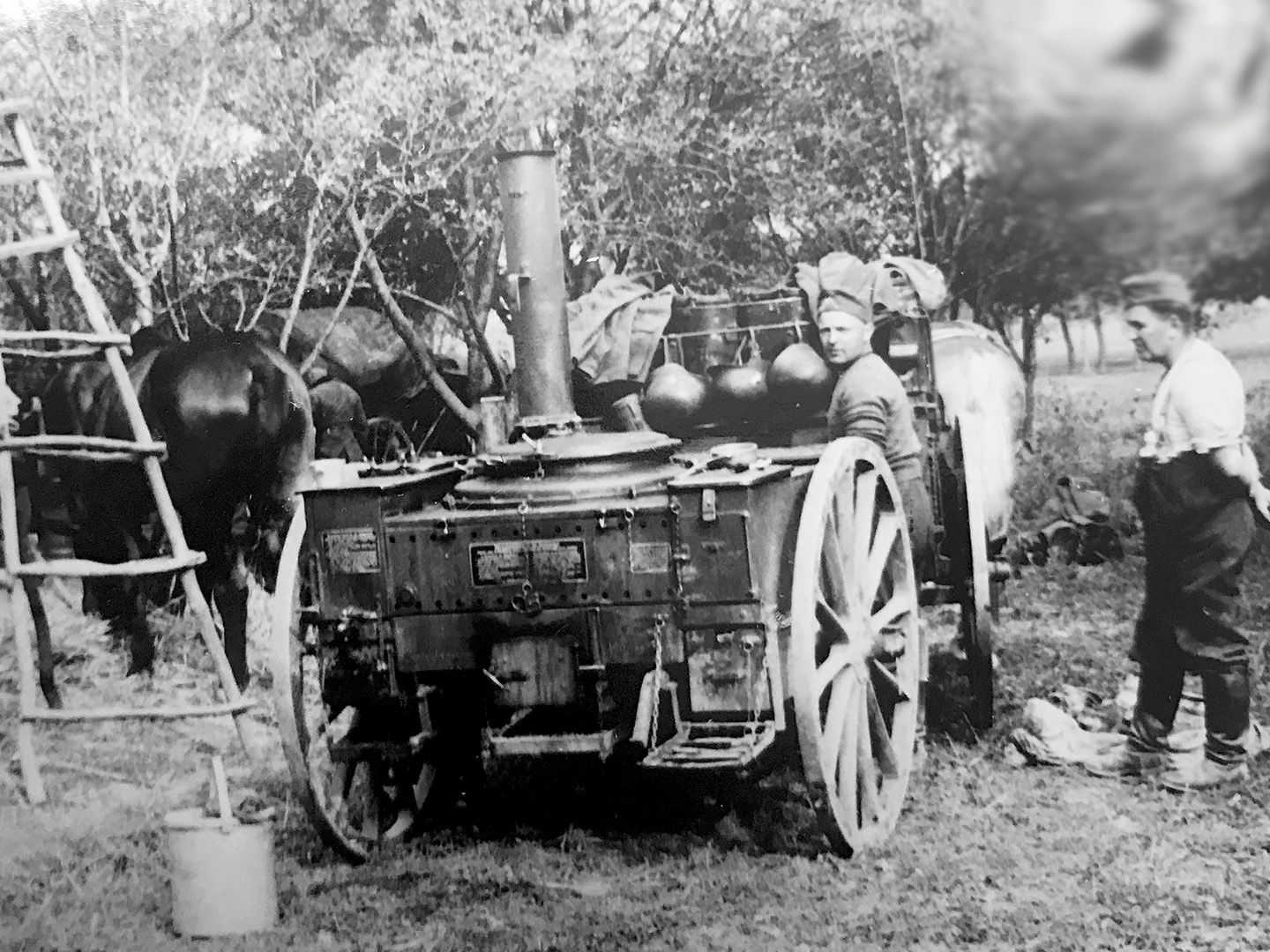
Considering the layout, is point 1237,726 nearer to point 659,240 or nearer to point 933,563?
point 933,563

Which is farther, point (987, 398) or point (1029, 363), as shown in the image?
point (987, 398)

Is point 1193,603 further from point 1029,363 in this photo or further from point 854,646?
point 854,646

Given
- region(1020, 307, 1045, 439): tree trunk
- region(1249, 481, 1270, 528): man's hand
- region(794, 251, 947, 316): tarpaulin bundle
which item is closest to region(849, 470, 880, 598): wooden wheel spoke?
region(1020, 307, 1045, 439): tree trunk

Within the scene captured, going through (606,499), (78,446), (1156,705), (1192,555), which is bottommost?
(1156,705)

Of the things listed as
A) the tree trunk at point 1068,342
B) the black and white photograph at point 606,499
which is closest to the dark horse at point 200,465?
the black and white photograph at point 606,499

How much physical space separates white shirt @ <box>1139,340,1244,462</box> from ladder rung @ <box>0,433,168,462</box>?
258 cm

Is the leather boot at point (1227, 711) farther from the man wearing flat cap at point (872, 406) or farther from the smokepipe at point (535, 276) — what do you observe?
the smokepipe at point (535, 276)

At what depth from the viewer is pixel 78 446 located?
11.8 feet

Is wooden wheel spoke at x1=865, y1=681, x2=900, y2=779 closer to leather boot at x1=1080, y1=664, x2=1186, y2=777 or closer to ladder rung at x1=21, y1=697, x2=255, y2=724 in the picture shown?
leather boot at x1=1080, y1=664, x2=1186, y2=777

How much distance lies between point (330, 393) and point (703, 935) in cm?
315

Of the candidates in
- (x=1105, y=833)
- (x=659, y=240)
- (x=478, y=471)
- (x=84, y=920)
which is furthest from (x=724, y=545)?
(x=659, y=240)

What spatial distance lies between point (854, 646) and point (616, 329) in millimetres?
1705

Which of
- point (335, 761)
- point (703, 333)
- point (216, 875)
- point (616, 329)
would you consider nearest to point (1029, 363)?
point (703, 333)

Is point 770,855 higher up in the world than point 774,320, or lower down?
lower down
